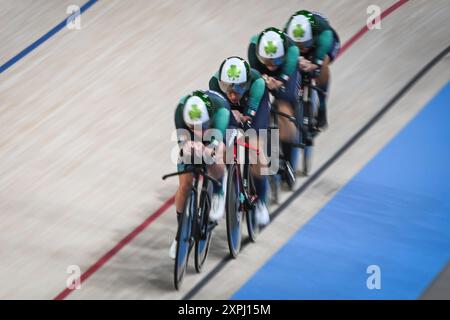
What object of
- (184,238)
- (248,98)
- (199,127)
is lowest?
(184,238)

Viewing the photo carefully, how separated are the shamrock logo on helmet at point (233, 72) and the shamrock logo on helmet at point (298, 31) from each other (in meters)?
1.31

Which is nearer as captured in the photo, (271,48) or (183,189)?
(183,189)

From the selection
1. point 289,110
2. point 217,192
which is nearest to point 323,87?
point 289,110

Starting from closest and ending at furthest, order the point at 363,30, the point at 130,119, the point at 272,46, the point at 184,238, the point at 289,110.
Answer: the point at 184,238, the point at 272,46, the point at 289,110, the point at 130,119, the point at 363,30

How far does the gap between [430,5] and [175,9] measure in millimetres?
2481

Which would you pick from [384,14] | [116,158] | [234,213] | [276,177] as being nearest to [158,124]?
[116,158]

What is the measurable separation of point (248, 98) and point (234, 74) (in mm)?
314

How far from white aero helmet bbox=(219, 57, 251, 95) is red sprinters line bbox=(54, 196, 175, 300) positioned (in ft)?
4.00

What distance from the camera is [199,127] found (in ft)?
20.7

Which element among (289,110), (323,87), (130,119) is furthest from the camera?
(130,119)

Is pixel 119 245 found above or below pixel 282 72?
below

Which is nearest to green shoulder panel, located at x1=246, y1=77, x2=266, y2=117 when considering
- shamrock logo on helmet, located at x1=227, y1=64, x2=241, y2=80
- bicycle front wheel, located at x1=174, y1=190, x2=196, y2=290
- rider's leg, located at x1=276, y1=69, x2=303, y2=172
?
shamrock logo on helmet, located at x1=227, y1=64, x2=241, y2=80

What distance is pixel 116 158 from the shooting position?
8.30 meters

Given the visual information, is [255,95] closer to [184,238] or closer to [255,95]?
[255,95]
